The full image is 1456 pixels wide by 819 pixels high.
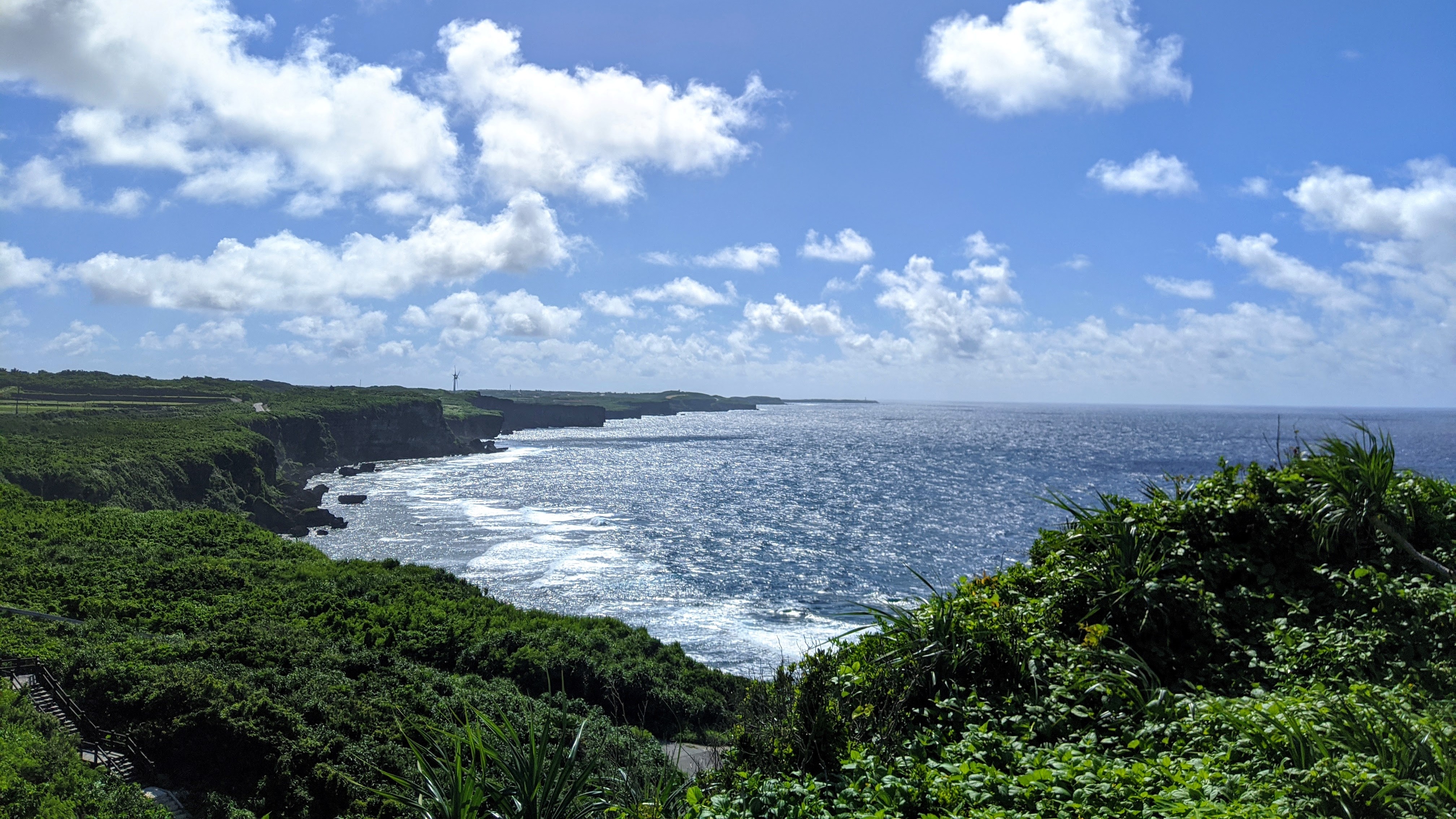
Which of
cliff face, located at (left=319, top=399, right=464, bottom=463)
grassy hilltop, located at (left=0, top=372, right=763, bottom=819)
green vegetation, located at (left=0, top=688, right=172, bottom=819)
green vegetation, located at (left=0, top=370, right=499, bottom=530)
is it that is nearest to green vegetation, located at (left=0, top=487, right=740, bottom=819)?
grassy hilltop, located at (left=0, top=372, right=763, bottom=819)

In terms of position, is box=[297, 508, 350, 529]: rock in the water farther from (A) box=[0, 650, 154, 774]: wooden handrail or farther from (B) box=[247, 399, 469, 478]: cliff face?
(A) box=[0, 650, 154, 774]: wooden handrail

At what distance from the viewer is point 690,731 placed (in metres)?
24.8

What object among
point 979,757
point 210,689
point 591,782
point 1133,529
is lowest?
point 210,689

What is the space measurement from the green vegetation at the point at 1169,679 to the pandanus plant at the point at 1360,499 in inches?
0.9

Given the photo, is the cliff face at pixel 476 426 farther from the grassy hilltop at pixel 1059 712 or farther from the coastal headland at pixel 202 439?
the grassy hilltop at pixel 1059 712

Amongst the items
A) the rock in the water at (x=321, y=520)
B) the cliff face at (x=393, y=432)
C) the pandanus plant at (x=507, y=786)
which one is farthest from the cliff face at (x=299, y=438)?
the pandanus plant at (x=507, y=786)

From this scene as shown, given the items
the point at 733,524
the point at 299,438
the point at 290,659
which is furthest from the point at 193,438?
the point at 290,659

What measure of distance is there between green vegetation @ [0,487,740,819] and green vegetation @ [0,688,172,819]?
1.93 metres

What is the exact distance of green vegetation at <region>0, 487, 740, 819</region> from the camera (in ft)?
50.5

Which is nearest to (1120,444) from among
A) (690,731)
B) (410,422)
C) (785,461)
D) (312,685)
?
(785,461)

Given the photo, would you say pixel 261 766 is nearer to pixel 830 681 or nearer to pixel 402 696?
pixel 402 696

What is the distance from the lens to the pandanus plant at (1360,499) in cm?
748

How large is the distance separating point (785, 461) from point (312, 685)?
374 ft

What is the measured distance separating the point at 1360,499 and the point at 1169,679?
2.82 m
